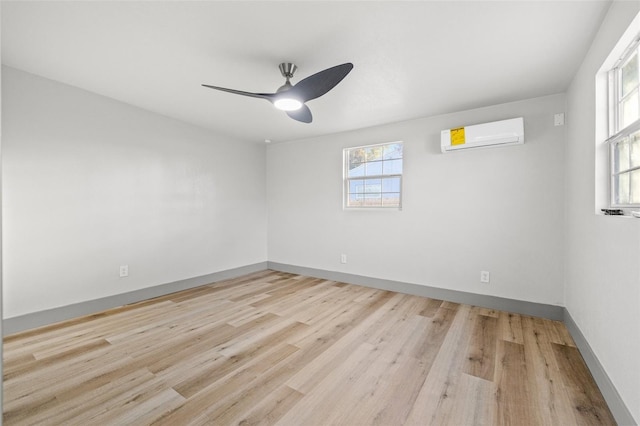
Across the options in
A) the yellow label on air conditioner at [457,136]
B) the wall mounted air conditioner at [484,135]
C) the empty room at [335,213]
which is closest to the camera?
the empty room at [335,213]

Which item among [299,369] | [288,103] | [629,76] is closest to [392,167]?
[288,103]

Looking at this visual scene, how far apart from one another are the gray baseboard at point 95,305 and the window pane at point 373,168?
2.71 m

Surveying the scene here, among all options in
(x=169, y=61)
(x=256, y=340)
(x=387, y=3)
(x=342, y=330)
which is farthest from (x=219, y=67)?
(x=342, y=330)

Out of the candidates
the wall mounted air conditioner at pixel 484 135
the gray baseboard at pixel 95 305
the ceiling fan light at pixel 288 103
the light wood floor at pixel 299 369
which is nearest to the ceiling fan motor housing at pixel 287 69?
the ceiling fan light at pixel 288 103

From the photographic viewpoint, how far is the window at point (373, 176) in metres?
4.18

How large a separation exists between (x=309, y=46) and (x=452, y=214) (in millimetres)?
2552

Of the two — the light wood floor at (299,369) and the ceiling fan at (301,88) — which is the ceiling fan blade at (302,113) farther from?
the light wood floor at (299,369)

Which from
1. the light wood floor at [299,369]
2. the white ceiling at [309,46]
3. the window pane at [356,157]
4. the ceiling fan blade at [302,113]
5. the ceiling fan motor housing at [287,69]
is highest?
the white ceiling at [309,46]

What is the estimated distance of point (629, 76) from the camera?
1.95 m

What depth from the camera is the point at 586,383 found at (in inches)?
80.8

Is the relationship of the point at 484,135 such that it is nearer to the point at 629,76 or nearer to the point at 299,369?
the point at 629,76

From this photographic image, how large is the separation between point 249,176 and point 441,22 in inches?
149

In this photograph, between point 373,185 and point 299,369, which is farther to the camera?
point 373,185

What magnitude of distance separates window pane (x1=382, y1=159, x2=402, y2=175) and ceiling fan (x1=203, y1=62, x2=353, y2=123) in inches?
72.2
